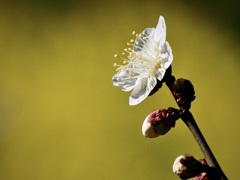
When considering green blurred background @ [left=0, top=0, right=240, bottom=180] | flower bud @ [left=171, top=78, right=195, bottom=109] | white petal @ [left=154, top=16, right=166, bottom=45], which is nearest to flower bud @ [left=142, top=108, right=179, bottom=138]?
flower bud @ [left=171, top=78, right=195, bottom=109]

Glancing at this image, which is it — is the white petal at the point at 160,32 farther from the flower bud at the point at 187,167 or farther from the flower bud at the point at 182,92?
the flower bud at the point at 187,167

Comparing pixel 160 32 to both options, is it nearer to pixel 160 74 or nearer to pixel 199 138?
pixel 160 74

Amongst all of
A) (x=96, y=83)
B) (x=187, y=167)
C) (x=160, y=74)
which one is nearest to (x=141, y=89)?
(x=160, y=74)

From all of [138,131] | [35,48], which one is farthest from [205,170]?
[35,48]

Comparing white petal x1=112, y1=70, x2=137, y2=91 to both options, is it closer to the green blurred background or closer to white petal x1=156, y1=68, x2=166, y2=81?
white petal x1=156, y1=68, x2=166, y2=81

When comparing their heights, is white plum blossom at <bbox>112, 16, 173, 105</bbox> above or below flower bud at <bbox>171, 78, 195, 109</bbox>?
above

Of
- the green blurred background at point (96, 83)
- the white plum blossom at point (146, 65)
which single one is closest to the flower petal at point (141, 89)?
the white plum blossom at point (146, 65)

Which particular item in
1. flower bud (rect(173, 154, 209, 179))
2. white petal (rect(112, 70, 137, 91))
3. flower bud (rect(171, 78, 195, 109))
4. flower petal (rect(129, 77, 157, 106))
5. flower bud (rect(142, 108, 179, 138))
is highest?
white petal (rect(112, 70, 137, 91))

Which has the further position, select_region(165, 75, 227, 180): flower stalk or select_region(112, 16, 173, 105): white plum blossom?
select_region(112, 16, 173, 105): white plum blossom
